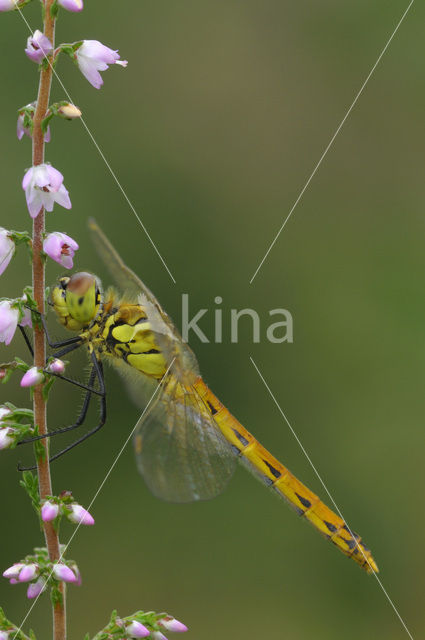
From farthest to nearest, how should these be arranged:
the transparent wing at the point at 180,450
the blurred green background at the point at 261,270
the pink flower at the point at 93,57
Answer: the blurred green background at the point at 261,270 → the transparent wing at the point at 180,450 → the pink flower at the point at 93,57

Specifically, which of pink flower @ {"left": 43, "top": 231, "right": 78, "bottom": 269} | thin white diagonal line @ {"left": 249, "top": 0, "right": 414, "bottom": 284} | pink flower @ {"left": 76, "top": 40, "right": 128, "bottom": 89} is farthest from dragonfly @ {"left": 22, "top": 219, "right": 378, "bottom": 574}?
thin white diagonal line @ {"left": 249, "top": 0, "right": 414, "bottom": 284}

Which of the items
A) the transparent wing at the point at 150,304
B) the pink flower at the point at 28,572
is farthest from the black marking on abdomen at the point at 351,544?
the pink flower at the point at 28,572

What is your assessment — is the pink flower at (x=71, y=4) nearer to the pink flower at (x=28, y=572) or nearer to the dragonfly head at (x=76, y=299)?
the dragonfly head at (x=76, y=299)

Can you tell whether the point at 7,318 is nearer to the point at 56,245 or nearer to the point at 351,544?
the point at 56,245

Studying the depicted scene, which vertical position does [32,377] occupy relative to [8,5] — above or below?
below

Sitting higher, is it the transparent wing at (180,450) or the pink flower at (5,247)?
the pink flower at (5,247)

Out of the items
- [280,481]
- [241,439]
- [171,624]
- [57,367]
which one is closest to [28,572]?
[171,624]
